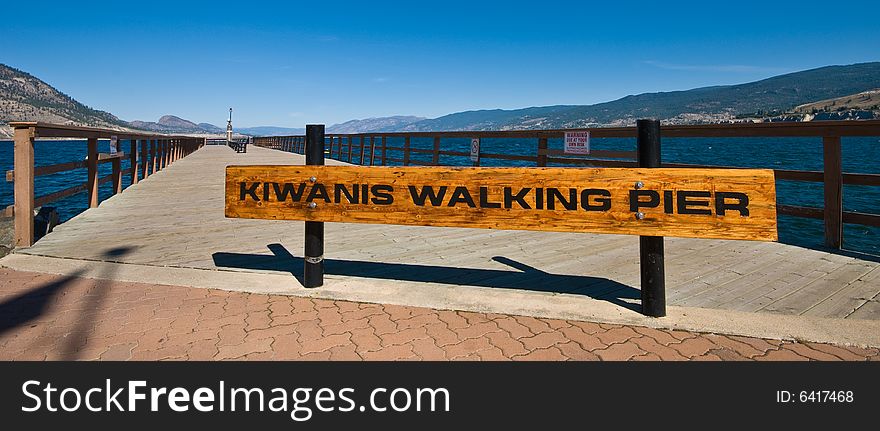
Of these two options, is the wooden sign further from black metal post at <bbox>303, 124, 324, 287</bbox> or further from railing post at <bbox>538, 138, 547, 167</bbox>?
railing post at <bbox>538, 138, 547, 167</bbox>

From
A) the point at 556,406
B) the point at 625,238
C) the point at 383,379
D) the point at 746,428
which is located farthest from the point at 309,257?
the point at 625,238

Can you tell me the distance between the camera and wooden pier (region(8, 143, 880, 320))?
3305mm

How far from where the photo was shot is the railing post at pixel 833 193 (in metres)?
4.54

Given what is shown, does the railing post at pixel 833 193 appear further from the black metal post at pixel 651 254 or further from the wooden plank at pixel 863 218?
the black metal post at pixel 651 254

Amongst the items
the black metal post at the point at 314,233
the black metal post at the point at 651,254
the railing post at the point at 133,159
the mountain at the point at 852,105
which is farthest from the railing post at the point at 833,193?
the mountain at the point at 852,105

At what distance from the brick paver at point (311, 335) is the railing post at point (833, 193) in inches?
107

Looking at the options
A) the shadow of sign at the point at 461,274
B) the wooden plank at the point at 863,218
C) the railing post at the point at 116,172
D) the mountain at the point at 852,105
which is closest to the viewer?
the shadow of sign at the point at 461,274

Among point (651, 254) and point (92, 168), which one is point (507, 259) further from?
point (92, 168)

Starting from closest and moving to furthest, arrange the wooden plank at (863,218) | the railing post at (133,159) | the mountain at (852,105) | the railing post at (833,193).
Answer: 1. the wooden plank at (863,218)
2. the railing post at (833,193)
3. the railing post at (133,159)
4. the mountain at (852,105)

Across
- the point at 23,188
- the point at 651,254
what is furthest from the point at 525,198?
the point at 23,188

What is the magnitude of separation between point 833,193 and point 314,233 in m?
4.69

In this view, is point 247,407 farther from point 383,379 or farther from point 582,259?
point 582,259

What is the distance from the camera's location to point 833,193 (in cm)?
459

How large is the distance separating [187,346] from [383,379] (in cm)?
106
